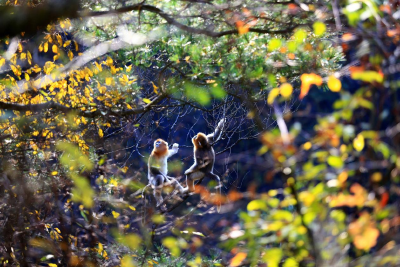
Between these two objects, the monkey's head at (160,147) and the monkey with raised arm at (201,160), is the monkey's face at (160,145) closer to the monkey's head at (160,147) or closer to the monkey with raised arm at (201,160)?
the monkey's head at (160,147)

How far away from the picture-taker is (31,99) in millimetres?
4352

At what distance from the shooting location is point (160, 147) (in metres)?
7.95

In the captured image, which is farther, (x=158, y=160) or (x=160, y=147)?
(x=158, y=160)

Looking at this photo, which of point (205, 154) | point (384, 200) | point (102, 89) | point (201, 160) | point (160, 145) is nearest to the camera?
point (384, 200)

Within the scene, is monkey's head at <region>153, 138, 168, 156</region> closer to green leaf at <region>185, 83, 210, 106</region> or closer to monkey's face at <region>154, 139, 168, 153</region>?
monkey's face at <region>154, 139, 168, 153</region>

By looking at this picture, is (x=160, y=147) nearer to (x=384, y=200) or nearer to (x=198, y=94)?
(x=198, y=94)

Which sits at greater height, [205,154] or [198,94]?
[198,94]

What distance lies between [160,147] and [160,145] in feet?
0.24

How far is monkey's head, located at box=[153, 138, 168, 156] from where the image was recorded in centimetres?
784

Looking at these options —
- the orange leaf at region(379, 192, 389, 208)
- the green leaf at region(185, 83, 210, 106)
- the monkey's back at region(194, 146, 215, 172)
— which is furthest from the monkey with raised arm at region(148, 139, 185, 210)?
the orange leaf at region(379, 192, 389, 208)

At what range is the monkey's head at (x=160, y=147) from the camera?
784 centimetres

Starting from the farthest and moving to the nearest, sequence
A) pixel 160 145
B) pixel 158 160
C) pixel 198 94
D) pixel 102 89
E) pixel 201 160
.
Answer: pixel 158 160
pixel 160 145
pixel 201 160
pixel 102 89
pixel 198 94


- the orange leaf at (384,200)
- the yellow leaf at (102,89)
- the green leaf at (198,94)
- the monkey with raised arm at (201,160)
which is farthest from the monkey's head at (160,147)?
the orange leaf at (384,200)

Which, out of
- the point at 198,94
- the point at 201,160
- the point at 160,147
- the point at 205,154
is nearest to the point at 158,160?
the point at 160,147
